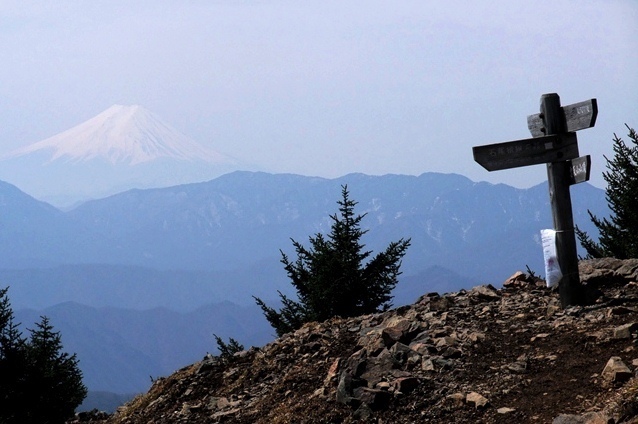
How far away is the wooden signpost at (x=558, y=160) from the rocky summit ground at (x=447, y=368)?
512mm

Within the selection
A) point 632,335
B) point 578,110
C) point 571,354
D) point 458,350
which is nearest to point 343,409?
point 458,350

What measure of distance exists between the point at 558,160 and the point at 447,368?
393cm

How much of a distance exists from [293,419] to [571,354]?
3.75 meters

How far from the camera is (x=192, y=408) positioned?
12859 mm

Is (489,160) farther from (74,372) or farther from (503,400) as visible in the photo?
(74,372)

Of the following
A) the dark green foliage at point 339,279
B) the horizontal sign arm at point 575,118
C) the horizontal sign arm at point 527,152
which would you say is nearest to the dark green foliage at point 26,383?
the dark green foliage at point 339,279

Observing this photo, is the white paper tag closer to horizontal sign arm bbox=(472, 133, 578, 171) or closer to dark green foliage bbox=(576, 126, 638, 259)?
horizontal sign arm bbox=(472, 133, 578, 171)

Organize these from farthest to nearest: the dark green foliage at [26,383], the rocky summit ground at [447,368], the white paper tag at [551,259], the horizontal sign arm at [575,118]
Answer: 1. the dark green foliage at [26,383]
2. the white paper tag at [551,259]
3. the horizontal sign arm at [575,118]
4. the rocky summit ground at [447,368]

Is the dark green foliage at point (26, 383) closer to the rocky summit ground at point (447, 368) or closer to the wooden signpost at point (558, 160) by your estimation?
the rocky summit ground at point (447, 368)

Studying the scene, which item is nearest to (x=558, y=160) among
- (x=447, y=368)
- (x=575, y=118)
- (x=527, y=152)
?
(x=527, y=152)

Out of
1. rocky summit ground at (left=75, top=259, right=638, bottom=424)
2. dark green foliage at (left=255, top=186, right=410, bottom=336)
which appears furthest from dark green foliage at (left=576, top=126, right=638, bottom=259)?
rocky summit ground at (left=75, top=259, right=638, bottom=424)

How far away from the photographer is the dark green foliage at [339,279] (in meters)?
26.7

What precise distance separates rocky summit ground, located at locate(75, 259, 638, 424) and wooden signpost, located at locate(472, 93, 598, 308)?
20.1 inches

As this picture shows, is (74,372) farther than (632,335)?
Yes
